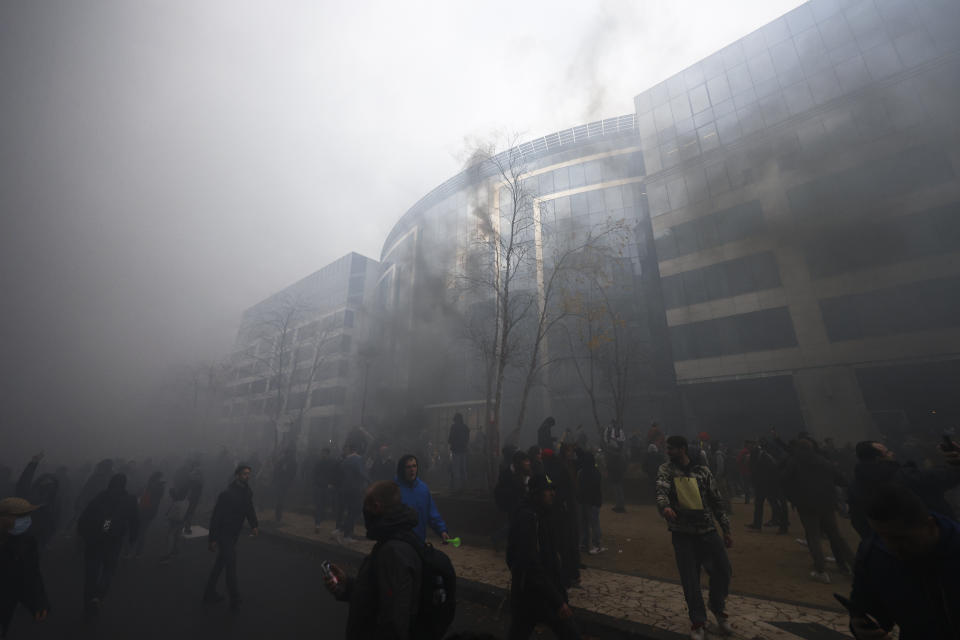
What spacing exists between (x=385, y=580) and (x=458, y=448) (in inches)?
356

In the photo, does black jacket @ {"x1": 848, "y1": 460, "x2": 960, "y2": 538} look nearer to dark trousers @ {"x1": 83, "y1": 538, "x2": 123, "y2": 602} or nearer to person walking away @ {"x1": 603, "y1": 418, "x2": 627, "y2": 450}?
person walking away @ {"x1": 603, "y1": 418, "x2": 627, "y2": 450}

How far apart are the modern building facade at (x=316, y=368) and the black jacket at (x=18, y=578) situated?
31682 millimetres

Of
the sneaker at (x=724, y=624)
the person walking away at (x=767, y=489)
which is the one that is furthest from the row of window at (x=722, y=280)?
the sneaker at (x=724, y=624)

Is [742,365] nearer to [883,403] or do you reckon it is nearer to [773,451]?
[883,403]

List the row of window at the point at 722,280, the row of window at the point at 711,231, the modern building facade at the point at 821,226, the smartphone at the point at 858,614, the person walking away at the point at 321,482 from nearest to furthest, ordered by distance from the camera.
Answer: the smartphone at the point at 858,614
the person walking away at the point at 321,482
the modern building facade at the point at 821,226
the row of window at the point at 722,280
the row of window at the point at 711,231

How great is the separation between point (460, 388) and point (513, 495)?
71.5ft

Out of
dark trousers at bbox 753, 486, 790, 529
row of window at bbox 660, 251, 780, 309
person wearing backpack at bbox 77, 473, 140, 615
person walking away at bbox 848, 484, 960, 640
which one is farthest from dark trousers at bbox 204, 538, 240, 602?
row of window at bbox 660, 251, 780, 309

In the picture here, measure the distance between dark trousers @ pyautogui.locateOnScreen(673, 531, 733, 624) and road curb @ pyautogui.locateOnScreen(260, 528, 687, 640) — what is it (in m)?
0.34

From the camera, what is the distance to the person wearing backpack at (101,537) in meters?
4.86

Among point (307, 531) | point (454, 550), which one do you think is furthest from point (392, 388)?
point (454, 550)

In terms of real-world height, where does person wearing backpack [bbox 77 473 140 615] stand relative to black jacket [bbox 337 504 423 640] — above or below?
below

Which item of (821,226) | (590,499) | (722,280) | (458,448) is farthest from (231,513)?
(821,226)

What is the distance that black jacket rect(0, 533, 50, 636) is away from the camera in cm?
303

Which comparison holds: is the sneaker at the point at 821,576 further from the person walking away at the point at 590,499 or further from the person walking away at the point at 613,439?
the person walking away at the point at 613,439
